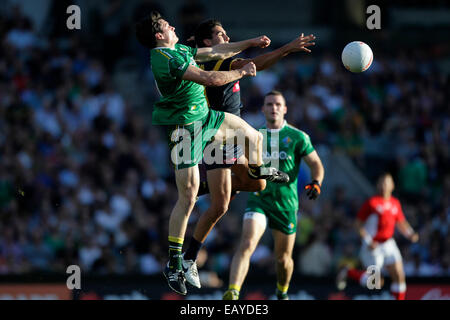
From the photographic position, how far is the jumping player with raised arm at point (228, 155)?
8539 mm

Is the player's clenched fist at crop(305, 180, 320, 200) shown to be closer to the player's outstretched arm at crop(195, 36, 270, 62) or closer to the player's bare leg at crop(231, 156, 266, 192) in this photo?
the player's bare leg at crop(231, 156, 266, 192)

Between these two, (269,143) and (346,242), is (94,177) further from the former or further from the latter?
(269,143)

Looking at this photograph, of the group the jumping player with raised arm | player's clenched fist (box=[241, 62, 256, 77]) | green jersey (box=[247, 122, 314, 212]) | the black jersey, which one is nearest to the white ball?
the jumping player with raised arm

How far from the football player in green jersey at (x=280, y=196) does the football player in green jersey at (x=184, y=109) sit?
5.71 ft

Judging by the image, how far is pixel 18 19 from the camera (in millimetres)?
17156

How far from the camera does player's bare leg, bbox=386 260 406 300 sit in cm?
1218

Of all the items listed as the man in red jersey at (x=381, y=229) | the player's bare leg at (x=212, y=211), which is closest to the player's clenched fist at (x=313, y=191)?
the player's bare leg at (x=212, y=211)

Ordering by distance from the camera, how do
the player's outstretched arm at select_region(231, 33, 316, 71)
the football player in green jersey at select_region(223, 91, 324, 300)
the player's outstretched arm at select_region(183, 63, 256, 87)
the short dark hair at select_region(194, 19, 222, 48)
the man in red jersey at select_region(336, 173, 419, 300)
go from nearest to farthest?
the player's outstretched arm at select_region(183, 63, 256, 87), the player's outstretched arm at select_region(231, 33, 316, 71), the short dark hair at select_region(194, 19, 222, 48), the football player in green jersey at select_region(223, 91, 324, 300), the man in red jersey at select_region(336, 173, 419, 300)

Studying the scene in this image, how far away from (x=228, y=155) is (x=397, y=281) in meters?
5.02

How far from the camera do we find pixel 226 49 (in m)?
8.24

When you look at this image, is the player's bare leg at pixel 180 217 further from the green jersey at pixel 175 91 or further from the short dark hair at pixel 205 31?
the short dark hair at pixel 205 31

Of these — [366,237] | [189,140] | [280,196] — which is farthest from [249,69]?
[366,237]

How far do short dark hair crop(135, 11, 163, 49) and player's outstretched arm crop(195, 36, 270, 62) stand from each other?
20.0 inches

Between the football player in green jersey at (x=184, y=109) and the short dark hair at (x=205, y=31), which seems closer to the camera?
the football player in green jersey at (x=184, y=109)
